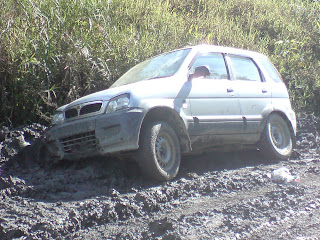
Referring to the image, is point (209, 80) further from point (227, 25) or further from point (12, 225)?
point (227, 25)

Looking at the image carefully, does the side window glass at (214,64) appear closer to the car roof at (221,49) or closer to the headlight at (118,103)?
the car roof at (221,49)

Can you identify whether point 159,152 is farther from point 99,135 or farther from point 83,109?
point 83,109

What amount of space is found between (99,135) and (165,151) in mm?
842

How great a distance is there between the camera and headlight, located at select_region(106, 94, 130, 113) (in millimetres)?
5410

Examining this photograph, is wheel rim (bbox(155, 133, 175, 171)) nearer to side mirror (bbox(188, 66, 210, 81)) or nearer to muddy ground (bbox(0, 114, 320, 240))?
muddy ground (bbox(0, 114, 320, 240))

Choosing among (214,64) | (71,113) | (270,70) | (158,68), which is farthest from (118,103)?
(270,70)

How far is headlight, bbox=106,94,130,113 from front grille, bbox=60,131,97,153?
1.14 feet

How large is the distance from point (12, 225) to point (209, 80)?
3.47 meters

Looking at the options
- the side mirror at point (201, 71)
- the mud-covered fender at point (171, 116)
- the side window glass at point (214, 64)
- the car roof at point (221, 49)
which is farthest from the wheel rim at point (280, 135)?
the mud-covered fender at point (171, 116)

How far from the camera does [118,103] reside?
5465 millimetres

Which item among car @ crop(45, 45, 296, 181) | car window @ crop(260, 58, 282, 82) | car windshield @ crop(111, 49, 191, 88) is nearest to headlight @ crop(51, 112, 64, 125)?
car @ crop(45, 45, 296, 181)

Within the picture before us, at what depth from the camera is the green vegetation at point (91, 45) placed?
23.5ft

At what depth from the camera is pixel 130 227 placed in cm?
421

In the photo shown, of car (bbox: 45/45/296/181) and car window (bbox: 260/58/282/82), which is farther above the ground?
car window (bbox: 260/58/282/82)
